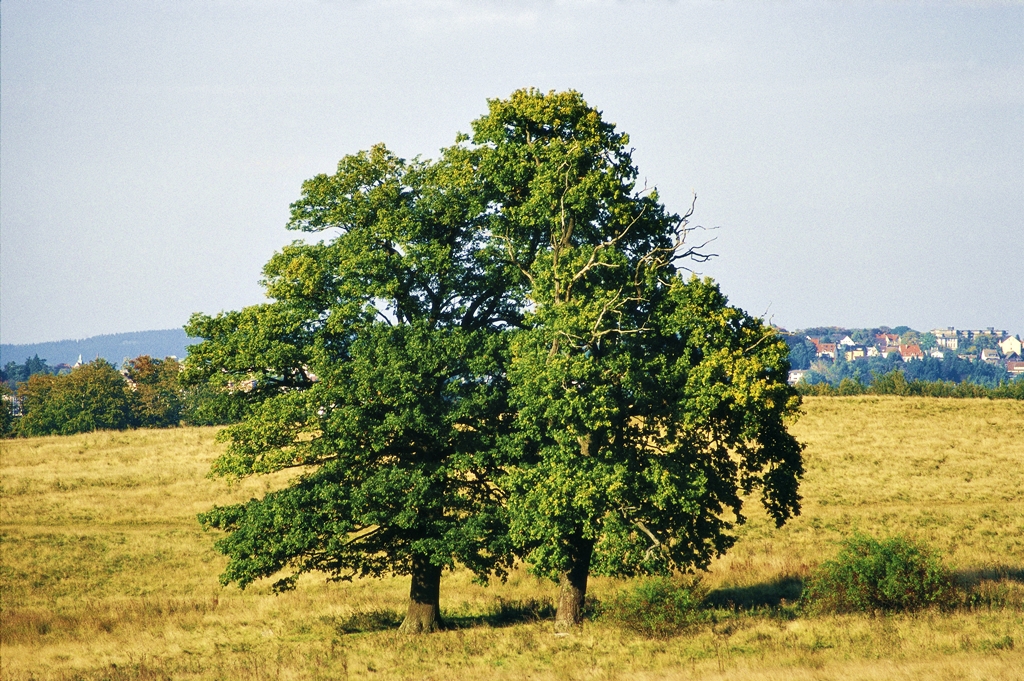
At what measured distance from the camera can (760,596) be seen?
1167 inches

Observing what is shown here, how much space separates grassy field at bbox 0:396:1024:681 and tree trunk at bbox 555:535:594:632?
77 cm

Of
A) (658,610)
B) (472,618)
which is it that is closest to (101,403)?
(472,618)

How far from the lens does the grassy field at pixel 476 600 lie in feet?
70.8

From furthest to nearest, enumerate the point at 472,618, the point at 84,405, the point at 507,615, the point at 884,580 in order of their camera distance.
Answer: the point at 84,405
the point at 472,618
the point at 507,615
the point at 884,580

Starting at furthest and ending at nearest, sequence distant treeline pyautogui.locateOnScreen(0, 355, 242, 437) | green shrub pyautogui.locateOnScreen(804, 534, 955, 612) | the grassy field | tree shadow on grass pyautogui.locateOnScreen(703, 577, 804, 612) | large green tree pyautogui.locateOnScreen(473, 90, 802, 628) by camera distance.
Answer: distant treeline pyautogui.locateOnScreen(0, 355, 242, 437) < tree shadow on grass pyautogui.locateOnScreen(703, 577, 804, 612) < green shrub pyautogui.locateOnScreen(804, 534, 955, 612) < large green tree pyautogui.locateOnScreen(473, 90, 802, 628) < the grassy field

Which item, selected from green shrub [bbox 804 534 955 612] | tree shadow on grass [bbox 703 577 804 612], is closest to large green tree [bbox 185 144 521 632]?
tree shadow on grass [bbox 703 577 804 612]

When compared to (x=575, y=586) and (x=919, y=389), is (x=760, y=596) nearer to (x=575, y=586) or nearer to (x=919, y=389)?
(x=575, y=586)

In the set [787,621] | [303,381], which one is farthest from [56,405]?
[787,621]

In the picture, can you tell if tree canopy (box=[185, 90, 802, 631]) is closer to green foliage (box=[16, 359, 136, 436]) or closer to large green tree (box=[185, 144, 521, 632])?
large green tree (box=[185, 144, 521, 632])

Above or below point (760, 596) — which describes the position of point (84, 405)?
above

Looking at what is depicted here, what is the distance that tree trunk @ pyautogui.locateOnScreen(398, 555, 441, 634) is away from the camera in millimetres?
26672

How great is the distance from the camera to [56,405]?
117875 millimetres

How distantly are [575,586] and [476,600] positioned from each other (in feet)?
20.7

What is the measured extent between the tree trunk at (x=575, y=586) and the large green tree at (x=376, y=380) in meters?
1.78
